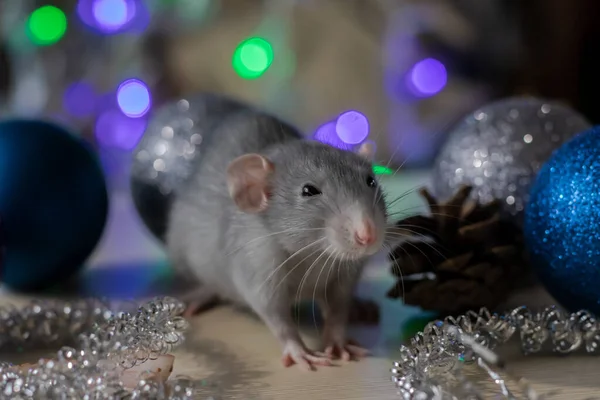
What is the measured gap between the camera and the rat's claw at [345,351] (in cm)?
73

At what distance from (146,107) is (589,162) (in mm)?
1483

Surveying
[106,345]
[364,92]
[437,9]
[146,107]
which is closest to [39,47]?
[146,107]

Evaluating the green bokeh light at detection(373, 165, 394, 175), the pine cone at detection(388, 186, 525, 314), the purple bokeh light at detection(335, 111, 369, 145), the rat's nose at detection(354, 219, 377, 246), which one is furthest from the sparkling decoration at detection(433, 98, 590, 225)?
the purple bokeh light at detection(335, 111, 369, 145)

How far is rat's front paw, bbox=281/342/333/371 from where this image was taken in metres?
0.71

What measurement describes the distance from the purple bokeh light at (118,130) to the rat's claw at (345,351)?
133cm

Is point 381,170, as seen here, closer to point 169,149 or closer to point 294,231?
point 294,231

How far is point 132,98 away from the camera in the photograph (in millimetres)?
1922

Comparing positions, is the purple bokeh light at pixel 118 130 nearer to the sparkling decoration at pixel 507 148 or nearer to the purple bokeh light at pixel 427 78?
the purple bokeh light at pixel 427 78

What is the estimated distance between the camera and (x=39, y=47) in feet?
6.43

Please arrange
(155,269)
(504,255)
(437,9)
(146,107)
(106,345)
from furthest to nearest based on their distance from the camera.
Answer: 1. (437,9)
2. (146,107)
3. (155,269)
4. (504,255)
5. (106,345)

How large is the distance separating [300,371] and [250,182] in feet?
0.71

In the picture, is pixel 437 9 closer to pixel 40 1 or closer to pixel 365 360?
pixel 40 1

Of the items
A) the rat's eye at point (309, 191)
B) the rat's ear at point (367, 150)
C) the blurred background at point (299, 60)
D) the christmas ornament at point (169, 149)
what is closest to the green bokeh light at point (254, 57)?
the blurred background at point (299, 60)

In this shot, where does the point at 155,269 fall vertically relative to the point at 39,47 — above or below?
below
